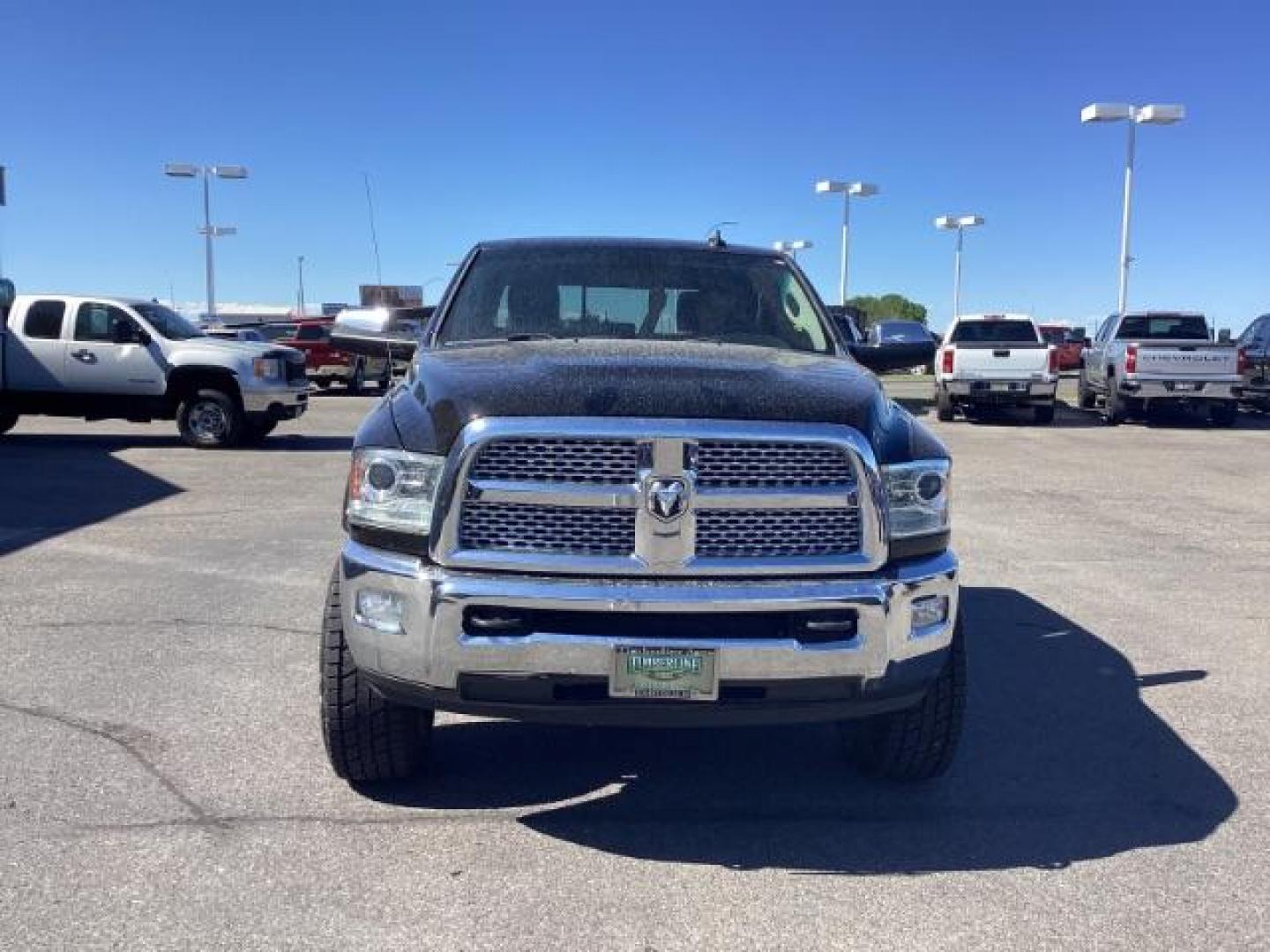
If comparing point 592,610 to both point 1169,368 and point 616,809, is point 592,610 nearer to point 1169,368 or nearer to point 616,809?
point 616,809

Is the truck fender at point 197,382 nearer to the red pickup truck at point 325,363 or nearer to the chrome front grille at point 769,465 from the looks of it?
the red pickup truck at point 325,363

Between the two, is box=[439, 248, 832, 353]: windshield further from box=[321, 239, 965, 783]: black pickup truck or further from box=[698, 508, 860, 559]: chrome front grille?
box=[698, 508, 860, 559]: chrome front grille

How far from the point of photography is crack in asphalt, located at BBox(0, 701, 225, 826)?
3.89 meters

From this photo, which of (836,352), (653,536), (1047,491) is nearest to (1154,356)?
(1047,491)

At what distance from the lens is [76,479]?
12.6 meters

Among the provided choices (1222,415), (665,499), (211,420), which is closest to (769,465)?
(665,499)

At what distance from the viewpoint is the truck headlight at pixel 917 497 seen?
142 inches

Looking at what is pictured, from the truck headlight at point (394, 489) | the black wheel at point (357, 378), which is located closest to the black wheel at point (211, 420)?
the black wheel at point (357, 378)

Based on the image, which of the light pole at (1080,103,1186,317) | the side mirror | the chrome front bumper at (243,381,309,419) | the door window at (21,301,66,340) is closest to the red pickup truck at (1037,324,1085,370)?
the light pole at (1080,103,1186,317)

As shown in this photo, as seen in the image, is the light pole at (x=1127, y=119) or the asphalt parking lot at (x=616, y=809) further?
the light pole at (x=1127, y=119)

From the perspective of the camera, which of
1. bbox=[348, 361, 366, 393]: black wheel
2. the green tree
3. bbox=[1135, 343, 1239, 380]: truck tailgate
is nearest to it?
bbox=[1135, 343, 1239, 380]: truck tailgate

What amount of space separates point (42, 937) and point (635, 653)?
172cm

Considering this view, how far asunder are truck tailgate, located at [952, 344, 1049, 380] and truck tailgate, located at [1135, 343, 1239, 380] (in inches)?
65.2

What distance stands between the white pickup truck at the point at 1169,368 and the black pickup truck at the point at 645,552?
18047mm
